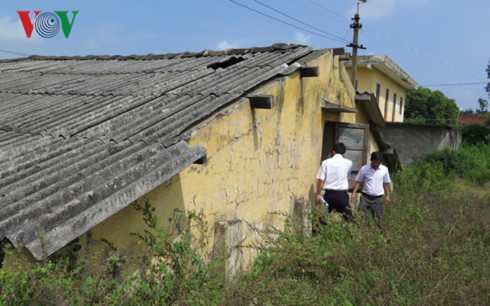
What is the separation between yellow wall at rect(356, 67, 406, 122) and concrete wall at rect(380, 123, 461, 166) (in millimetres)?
3239

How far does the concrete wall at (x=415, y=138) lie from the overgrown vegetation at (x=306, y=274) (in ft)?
32.7

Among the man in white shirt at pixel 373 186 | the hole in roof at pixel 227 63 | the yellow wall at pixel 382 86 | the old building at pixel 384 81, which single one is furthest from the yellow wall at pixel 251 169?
the yellow wall at pixel 382 86

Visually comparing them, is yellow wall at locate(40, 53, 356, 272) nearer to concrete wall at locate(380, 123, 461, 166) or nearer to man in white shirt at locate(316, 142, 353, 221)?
man in white shirt at locate(316, 142, 353, 221)

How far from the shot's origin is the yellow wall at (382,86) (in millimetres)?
20094

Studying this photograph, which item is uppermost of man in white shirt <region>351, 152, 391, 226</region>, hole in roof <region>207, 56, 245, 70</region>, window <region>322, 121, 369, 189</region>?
hole in roof <region>207, 56, 245, 70</region>

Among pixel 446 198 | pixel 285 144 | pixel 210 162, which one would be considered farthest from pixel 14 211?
pixel 446 198

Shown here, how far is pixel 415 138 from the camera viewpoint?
53.0ft

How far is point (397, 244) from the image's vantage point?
476cm

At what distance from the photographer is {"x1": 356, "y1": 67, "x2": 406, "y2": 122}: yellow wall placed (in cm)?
2009

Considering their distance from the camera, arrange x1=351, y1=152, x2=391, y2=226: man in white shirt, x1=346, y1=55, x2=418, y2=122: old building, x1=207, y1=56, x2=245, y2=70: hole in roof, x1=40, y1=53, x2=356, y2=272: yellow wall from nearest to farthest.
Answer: x1=40, y1=53, x2=356, y2=272: yellow wall
x1=351, y1=152, x2=391, y2=226: man in white shirt
x1=207, y1=56, x2=245, y2=70: hole in roof
x1=346, y1=55, x2=418, y2=122: old building

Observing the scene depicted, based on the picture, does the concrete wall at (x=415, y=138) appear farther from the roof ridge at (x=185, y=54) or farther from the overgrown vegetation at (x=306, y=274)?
the overgrown vegetation at (x=306, y=274)

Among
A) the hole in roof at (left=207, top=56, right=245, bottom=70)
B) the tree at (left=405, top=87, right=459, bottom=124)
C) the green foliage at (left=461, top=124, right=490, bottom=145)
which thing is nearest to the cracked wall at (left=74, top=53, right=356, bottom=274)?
the hole in roof at (left=207, top=56, right=245, bottom=70)

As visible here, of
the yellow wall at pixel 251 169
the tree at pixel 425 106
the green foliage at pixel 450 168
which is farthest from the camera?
the tree at pixel 425 106

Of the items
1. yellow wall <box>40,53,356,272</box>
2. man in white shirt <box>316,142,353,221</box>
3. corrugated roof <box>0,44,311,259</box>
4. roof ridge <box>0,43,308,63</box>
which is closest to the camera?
corrugated roof <box>0,44,311,259</box>
